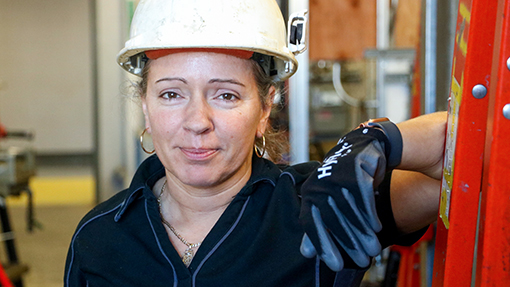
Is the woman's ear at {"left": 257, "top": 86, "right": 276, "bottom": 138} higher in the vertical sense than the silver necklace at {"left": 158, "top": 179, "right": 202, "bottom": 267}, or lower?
higher

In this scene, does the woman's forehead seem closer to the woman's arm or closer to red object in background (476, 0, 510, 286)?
the woman's arm

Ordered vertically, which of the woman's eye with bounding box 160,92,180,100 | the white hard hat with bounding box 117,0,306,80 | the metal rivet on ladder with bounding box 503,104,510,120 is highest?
the white hard hat with bounding box 117,0,306,80

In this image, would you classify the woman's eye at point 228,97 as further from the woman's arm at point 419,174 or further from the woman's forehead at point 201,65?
the woman's arm at point 419,174

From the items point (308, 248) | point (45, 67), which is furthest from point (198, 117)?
point (45, 67)

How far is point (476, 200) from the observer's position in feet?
2.41

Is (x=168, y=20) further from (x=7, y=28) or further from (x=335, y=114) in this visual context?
(x=7, y=28)

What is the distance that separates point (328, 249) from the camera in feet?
2.37

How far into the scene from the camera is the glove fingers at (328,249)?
722mm

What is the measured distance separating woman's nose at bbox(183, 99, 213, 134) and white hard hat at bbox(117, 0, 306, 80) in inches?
5.0

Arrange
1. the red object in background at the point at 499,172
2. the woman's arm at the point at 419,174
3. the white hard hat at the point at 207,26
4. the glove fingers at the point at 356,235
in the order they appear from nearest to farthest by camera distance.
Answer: the red object in background at the point at 499,172, the glove fingers at the point at 356,235, the woman's arm at the point at 419,174, the white hard hat at the point at 207,26

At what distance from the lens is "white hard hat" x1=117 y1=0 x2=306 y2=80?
1.06 meters

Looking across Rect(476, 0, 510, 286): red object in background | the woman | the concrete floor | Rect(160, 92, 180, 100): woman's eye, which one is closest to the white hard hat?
the woman

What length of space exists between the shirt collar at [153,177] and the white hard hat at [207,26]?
0.30 metres

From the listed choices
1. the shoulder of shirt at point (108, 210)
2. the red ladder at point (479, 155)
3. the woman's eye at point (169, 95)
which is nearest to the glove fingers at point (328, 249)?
the red ladder at point (479, 155)
